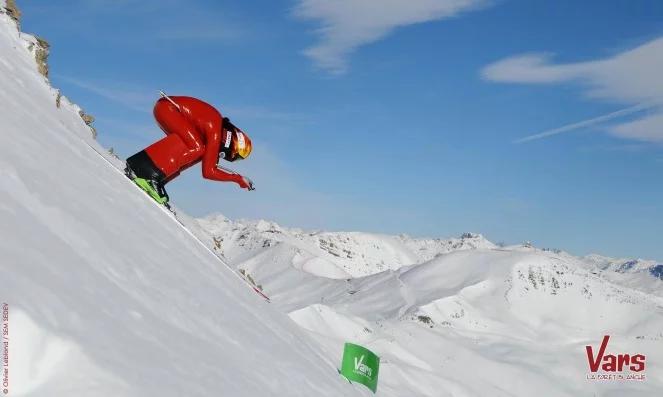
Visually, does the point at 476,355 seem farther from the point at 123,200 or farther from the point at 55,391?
the point at 55,391

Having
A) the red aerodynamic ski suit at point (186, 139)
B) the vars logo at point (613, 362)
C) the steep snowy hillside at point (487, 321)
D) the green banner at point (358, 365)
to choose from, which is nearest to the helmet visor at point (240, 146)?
the red aerodynamic ski suit at point (186, 139)

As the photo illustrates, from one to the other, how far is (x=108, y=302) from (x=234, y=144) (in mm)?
6286

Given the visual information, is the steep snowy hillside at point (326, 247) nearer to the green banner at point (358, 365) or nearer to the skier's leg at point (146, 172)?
the skier's leg at point (146, 172)

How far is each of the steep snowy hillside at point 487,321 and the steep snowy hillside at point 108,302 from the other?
1091 centimetres

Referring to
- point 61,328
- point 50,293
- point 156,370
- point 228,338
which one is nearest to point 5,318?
point 61,328

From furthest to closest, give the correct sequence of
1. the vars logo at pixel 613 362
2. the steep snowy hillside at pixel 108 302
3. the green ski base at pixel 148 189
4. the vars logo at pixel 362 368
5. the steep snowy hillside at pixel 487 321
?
the vars logo at pixel 613 362, the steep snowy hillside at pixel 487 321, the green ski base at pixel 148 189, the vars logo at pixel 362 368, the steep snowy hillside at pixel 108 302

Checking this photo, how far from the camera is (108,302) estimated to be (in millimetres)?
3229

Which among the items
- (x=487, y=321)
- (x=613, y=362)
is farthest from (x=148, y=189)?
(x=487, y=321)

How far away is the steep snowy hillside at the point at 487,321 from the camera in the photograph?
33.1m

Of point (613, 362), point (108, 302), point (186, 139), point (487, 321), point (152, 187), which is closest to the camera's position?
point (108, 302)

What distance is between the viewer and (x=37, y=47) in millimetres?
15586

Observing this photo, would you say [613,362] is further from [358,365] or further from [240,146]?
[240,146]

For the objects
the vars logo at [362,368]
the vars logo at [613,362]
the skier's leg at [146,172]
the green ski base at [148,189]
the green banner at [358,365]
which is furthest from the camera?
the vars logo at [613,362]

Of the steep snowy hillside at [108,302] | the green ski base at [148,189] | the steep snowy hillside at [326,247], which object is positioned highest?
the steep snowy hillside at [326,247]
